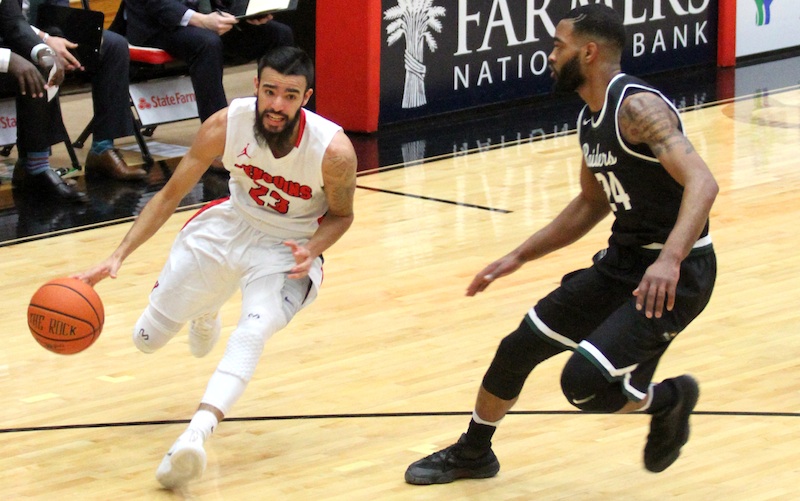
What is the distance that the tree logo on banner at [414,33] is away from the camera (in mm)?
10078

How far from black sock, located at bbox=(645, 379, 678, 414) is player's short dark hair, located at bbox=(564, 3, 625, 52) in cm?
106

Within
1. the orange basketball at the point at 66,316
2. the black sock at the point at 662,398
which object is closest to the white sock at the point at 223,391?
the orange basketball at the point at 66,316

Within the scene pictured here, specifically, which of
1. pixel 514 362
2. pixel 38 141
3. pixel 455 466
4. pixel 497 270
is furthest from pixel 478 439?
pixel 38 141

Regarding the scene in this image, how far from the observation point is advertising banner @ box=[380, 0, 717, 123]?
1025 cm

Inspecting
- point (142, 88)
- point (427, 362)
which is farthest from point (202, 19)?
point (427, 362)

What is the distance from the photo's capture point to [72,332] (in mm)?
4379

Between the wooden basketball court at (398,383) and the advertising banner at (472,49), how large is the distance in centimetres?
268

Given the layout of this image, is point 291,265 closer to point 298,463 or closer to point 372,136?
point 298,463

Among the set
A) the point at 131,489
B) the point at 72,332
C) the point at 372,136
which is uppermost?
the point at 72,332

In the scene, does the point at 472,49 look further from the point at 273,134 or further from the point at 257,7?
the point at 273,134

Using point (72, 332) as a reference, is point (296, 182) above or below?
above

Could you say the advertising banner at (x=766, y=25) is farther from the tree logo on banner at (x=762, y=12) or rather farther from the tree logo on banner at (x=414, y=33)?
the tree logo on banner at (x=414, y=33)

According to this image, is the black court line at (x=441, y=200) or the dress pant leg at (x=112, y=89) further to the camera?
the dress pant leg at (x=112, y=89)

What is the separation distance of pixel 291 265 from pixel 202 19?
16.0 ft
